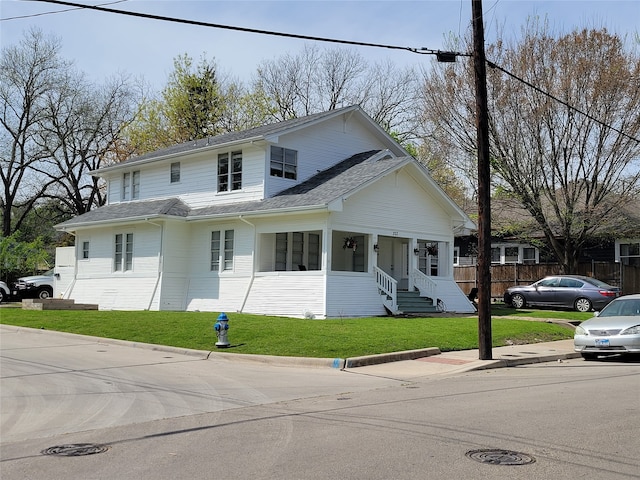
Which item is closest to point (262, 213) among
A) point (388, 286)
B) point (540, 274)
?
point (388, 286)

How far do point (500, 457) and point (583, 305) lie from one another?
23.5 m

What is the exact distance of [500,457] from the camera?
21.8ft

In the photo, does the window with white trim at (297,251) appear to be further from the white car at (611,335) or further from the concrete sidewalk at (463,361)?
the white car at (611,335)

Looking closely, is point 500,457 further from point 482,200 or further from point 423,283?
point 423,283

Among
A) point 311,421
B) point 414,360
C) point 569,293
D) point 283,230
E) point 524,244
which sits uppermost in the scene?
point 524,244

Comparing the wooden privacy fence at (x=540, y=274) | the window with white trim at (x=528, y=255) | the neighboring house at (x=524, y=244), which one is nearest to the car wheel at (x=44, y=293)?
the neighboring house at (x=524, y=244)

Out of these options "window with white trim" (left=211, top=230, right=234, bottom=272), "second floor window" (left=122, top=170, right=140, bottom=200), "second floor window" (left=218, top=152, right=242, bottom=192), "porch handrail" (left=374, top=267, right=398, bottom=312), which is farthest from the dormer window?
"second floor window" (left=122, top=170, right=140, bottom=200)

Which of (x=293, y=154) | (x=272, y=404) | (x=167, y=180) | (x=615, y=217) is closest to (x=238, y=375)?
(x=272, y=404)

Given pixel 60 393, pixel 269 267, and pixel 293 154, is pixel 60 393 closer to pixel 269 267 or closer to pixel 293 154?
pixel 269 267

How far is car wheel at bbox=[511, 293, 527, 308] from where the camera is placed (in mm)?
30459

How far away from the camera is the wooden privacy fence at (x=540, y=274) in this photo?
34000 millimetres

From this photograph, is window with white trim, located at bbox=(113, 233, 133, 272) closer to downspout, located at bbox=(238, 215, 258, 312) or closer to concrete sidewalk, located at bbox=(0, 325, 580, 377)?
downspout, located at bbox=(238, 215, 258, 312)

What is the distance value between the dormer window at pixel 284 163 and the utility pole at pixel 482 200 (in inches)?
467

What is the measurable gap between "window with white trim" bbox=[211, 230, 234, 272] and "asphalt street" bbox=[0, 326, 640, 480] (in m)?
11.3
